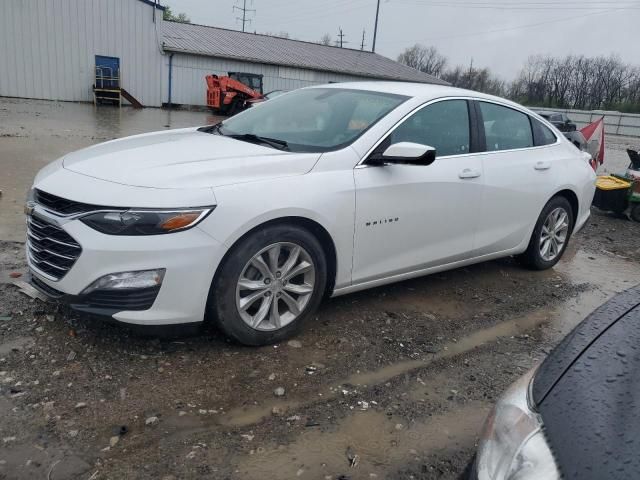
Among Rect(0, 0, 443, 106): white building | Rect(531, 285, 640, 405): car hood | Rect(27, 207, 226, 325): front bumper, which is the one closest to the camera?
Rect(531, 285, 640, 405): car hood

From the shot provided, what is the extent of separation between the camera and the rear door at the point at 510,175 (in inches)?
174

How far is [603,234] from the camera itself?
7613mm

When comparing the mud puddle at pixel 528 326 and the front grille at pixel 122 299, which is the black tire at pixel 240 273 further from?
the mud puddle at pixel 528 326

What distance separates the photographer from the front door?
3580 millimetres

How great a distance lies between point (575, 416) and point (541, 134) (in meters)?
4.16

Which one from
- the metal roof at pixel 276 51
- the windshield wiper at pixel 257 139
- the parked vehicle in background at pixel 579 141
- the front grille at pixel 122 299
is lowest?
the front grille at pixel 122 299

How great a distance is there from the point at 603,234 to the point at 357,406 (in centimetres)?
612

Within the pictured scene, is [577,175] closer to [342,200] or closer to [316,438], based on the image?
[342,200]

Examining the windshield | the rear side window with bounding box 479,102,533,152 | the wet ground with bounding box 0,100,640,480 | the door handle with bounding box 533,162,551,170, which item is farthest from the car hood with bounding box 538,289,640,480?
the door handle with bounding box 533,162,551,170

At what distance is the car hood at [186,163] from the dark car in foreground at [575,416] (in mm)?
1949

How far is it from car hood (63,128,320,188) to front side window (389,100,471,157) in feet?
2.71

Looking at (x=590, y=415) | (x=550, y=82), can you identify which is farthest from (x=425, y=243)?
(x=550, y=82)

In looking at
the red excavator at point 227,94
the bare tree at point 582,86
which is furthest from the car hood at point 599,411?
the bare tree at point 582,86

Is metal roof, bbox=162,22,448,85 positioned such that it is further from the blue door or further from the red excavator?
the red excavator
